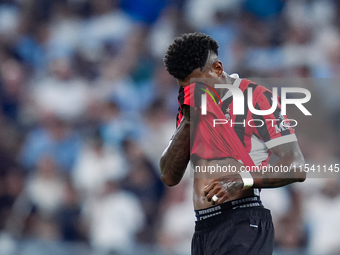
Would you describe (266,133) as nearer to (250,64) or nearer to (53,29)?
(250,64)

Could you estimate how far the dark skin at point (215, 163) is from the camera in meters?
2.48

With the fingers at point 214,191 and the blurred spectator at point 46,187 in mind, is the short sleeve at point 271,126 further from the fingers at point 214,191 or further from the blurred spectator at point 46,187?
the blurred spectator at point 46,187

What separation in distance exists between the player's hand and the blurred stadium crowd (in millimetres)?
2651

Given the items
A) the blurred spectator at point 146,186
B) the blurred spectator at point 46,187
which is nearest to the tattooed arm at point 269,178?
the blurred spectator at point 146,186

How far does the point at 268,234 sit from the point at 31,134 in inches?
177

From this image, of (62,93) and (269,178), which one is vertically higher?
(62,93)

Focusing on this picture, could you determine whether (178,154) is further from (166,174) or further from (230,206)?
(230,206)

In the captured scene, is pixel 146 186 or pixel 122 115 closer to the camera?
pixel 146 186

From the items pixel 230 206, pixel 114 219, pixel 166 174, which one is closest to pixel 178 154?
pixel 166 174

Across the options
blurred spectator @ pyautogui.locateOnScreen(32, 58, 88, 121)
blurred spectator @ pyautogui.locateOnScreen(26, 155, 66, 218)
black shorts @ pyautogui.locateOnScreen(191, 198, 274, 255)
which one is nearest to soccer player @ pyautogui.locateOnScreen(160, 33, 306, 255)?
black shorts @ pyautogui.locateOnScreen(191, 198, 274, 255)

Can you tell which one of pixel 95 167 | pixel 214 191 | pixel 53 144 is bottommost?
pixel 214 191

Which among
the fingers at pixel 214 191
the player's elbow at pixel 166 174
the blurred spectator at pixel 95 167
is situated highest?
the blurred spectator at pixel 95 167

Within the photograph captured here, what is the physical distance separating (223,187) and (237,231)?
423mm

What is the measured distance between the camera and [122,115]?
6.42m
